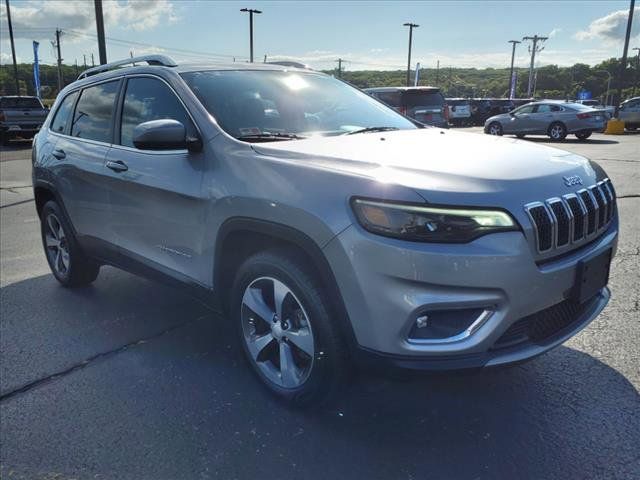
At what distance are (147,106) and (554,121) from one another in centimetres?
1971

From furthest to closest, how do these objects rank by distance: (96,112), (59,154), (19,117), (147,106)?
(19,117), (59,154), (96,112), (147,106)

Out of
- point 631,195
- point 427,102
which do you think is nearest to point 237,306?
point 631,195

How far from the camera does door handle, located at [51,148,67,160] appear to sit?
14.5 ft

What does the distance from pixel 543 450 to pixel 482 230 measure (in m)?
1.09

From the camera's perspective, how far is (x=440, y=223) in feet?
7.05

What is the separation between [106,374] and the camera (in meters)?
3.27

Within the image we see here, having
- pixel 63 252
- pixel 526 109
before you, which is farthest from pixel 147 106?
pixel 526 109

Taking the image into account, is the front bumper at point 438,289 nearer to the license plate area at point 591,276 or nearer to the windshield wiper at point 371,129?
the license plate area at point 591,276

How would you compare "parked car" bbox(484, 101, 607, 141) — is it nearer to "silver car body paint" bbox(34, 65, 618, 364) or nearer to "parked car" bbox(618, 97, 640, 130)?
"parked car" bbox(618, 97, 640, 130)

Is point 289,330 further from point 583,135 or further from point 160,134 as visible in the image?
point 583,135

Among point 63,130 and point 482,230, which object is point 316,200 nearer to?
point 482,230

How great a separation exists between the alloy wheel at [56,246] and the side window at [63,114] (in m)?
0.76

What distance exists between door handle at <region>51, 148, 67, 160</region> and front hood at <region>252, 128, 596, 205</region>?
238cm

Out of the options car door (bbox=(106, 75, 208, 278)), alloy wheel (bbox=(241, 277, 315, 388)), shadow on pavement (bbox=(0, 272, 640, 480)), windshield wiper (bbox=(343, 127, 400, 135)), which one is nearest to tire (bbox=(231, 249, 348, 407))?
alloy wheel (bbox=(241, 277, 315, 388))
